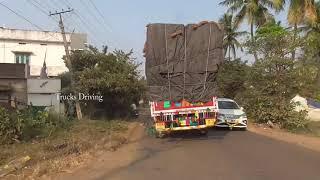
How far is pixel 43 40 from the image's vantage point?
170 feet

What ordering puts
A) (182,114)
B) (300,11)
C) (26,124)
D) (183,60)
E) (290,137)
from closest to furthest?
(182,114) → (183,60) → (26,124) → (290,137) → (300,11)

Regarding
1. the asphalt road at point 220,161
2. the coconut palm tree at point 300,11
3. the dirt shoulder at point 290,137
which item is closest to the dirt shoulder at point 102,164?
the asphalt road at point 220,161

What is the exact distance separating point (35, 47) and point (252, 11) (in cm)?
2190

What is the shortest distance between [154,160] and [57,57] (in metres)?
41.1

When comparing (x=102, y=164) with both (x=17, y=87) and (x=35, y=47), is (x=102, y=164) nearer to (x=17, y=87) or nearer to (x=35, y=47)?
(x=17, y=87)

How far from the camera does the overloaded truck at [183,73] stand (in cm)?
1806

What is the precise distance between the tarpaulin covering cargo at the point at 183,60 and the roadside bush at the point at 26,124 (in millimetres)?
4969

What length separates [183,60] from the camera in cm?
1855

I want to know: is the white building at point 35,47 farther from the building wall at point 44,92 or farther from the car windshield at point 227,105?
the car windshield at point 227,105

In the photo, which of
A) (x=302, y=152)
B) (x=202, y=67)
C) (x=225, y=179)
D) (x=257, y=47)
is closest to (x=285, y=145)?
(x=302, y=152)

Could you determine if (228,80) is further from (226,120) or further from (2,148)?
(2,148)

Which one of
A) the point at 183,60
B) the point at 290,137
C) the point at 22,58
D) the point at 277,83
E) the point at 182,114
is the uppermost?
the point at 22,58

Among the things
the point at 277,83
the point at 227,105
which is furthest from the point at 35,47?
the point at 277,83

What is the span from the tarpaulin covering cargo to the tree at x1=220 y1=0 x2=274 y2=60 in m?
28.3
